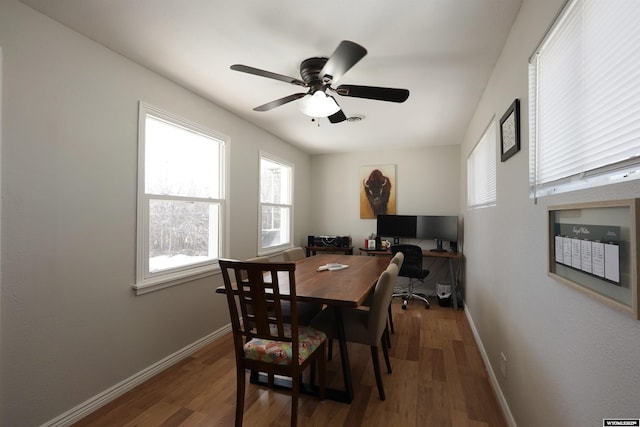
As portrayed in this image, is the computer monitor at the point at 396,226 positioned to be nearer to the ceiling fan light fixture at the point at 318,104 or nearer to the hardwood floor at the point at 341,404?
the hardwood floor at the point at 341,404

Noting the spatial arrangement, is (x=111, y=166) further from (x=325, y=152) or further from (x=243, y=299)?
(x=325, y=152)

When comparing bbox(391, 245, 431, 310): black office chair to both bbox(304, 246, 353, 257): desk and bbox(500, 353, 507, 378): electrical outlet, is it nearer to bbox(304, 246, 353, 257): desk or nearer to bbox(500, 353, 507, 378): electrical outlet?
bbox(304, 246, 353, 257): desk

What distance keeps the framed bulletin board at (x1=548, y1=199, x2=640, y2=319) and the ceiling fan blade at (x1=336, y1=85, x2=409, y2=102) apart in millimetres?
1178

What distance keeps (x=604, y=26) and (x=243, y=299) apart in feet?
6.02

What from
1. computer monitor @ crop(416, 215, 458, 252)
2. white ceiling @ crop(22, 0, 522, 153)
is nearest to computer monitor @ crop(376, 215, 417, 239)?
computer monitor @ crop(416, 215, 458, 252)

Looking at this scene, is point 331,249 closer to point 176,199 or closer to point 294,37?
point 176,199

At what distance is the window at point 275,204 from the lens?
3996 mm

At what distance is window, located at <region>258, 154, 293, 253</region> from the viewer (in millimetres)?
3996

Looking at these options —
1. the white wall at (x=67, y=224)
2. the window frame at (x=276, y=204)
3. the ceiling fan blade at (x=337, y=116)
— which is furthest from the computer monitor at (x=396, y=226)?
the white wall at (x=67, y=224)

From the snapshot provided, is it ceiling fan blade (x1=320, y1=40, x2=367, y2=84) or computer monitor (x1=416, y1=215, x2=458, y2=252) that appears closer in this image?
ceiling fan blade (x1=320, y1=40, x2=367, y2=84)

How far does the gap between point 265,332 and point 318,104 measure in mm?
1581

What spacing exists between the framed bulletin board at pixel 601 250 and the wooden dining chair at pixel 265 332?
3.70ft

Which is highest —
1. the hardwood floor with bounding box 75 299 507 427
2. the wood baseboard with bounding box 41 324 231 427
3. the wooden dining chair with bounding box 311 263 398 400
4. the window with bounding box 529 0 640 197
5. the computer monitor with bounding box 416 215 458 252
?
the window with bounding box 529 0 640 197

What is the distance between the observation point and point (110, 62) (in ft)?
6.51
